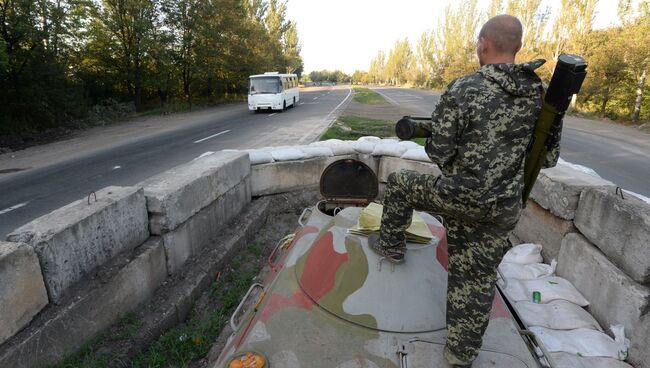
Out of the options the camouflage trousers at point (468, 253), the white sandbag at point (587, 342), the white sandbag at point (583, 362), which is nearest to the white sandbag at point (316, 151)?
Answer: the camouflage trousers at point (468, 253)

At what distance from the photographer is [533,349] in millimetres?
2559

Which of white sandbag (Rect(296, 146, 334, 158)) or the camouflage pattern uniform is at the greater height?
the camouflage pattern uniform

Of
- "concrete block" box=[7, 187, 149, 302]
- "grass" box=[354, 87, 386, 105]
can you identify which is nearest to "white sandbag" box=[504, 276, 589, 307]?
"concrete block" box=[7, 187, 149, 302]

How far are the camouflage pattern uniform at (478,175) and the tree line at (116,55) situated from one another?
50.3 feet

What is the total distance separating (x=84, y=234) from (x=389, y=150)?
4628 millimetres

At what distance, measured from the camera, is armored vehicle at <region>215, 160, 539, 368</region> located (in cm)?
234

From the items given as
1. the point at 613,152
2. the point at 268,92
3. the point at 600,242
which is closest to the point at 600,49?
the point at 613,152

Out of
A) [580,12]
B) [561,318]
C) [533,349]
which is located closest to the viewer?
[533,349]

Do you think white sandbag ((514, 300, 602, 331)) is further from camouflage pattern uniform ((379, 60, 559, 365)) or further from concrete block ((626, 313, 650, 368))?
camouflage pattern uniform ((379, 60, 559, 365))

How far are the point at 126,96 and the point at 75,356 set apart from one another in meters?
25.7

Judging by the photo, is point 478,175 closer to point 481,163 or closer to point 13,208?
point 481,163

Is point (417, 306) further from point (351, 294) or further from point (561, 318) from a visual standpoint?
point (561, 318)

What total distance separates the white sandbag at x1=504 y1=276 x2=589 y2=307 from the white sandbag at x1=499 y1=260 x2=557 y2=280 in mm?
65

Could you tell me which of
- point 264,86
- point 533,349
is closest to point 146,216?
point 533,349
